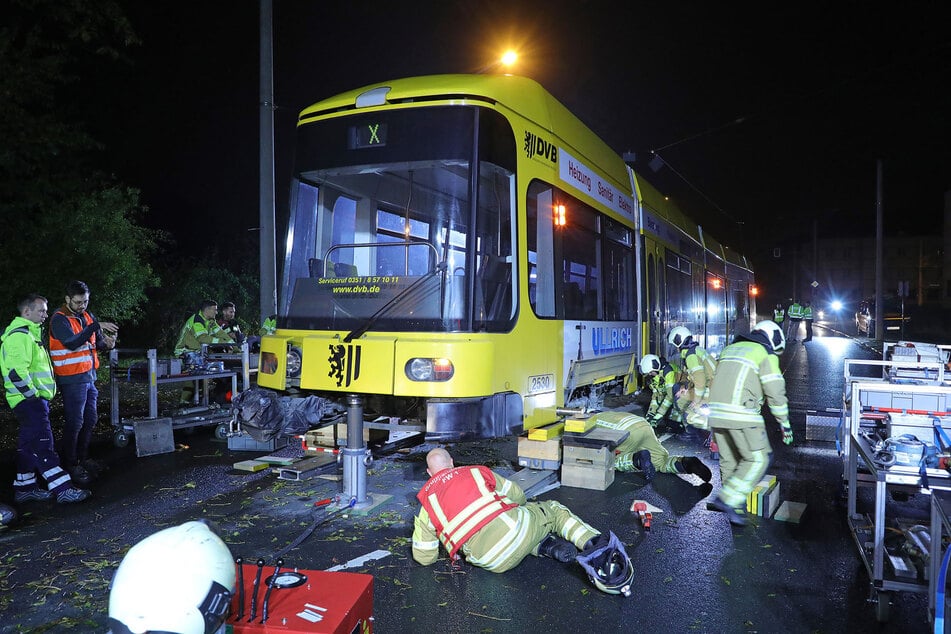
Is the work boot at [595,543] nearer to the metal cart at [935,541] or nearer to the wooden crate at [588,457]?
the metal cart at [935,541]

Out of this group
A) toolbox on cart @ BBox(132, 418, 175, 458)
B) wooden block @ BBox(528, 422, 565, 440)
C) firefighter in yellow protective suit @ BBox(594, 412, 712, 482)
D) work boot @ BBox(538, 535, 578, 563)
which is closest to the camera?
work boot @ BBox(538, 535, 578, 563)

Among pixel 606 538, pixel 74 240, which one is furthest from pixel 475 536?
pixel 74 240

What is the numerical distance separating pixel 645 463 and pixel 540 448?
109 cm

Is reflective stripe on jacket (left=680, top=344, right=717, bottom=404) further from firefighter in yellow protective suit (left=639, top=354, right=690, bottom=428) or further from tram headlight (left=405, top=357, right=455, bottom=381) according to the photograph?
tram headlight (left=405, top=357, right=455, bottom=381)

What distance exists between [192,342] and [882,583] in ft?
28.9

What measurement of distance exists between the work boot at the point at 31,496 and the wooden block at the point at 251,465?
1.71m

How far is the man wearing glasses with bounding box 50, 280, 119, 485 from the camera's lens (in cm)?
634

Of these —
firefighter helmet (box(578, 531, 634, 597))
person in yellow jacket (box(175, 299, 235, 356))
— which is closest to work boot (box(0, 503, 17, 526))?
person in yellow jacket (box(175, 299, 235, 356))

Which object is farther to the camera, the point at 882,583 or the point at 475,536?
the point at 475,536

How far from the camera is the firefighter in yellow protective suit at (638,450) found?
6616 millimetres

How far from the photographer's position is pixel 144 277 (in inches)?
546

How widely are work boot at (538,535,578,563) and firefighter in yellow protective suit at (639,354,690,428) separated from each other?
13.6ft

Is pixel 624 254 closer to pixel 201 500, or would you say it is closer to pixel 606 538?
pixel 606 538

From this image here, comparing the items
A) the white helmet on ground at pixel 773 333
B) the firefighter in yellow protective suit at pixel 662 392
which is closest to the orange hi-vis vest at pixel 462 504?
the white helmet on ground at pixel 773 333
